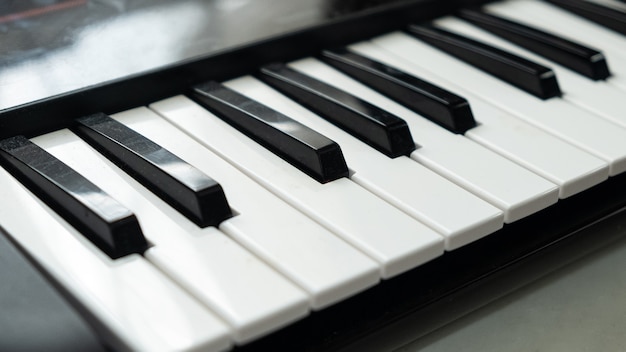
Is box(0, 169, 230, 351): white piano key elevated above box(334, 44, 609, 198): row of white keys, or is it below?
above

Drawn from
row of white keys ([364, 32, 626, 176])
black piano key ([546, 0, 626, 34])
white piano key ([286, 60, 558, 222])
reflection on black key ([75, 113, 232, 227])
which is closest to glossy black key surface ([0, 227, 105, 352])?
reflection on black key ([75, 113, 232, 227])

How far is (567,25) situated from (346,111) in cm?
57

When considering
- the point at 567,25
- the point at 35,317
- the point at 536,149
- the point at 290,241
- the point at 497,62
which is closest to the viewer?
the point at 35,317

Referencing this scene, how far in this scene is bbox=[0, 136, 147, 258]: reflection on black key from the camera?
2.91ft

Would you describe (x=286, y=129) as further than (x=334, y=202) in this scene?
Yes

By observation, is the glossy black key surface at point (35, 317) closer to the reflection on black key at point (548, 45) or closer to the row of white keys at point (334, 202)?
the row of white keys at point (334, 202)

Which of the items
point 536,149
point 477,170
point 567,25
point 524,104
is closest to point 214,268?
point 477,170

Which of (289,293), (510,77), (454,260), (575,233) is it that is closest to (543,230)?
(575,233)

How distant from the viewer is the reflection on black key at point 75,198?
2.91ft

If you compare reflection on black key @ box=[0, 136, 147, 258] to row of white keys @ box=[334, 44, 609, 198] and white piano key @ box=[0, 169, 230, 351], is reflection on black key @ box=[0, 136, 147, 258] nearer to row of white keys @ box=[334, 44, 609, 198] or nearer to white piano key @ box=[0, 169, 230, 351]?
white piano key @ box=[0, 169, 230, 351]

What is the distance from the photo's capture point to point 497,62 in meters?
1.35

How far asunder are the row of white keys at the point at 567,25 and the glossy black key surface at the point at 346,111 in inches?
17.8

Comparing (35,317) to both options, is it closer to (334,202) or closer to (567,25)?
(334,202)

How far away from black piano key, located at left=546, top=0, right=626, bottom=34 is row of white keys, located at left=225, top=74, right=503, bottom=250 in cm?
62
